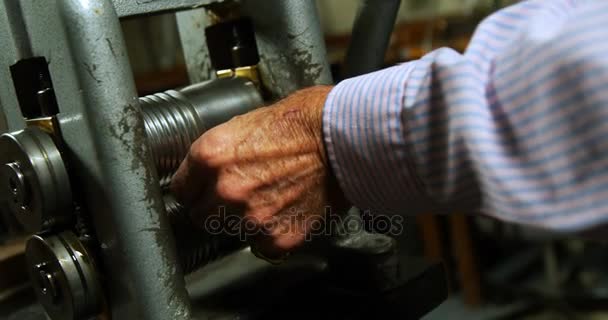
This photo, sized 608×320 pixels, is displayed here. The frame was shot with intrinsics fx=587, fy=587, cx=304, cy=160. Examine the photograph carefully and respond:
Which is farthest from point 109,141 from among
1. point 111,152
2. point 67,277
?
point 67,277

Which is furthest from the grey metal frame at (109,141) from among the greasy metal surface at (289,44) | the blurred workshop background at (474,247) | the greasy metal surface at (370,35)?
the blurred workshop background at (474,247)

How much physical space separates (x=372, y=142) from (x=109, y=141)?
224mm

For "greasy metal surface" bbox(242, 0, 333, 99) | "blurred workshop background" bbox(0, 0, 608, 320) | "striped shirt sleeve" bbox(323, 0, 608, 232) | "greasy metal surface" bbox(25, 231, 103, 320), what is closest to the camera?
"striped shirt sleeve" bbox(323, 0, 608, 232)

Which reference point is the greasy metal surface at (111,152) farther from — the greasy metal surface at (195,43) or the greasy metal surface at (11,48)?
the greasy metal surface at (195,43)

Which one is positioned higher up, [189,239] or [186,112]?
[186,112]

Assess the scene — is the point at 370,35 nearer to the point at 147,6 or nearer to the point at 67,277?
the point at 147,6

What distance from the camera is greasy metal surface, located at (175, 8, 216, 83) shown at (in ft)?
2.36

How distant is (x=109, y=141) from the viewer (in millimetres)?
470

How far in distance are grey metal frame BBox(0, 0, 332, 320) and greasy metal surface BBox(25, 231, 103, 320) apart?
15 mm

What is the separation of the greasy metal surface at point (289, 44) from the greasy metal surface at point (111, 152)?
0.63 ft

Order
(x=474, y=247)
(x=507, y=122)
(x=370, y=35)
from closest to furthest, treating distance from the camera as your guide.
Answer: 1. (x=507, y=122)
2. (x=370, y=35)
3. (x=474, y=247)

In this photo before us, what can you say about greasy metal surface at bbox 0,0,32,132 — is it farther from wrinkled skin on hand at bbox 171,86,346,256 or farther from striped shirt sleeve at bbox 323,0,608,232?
striped shirt sleeve at bbox 323,0,608,232

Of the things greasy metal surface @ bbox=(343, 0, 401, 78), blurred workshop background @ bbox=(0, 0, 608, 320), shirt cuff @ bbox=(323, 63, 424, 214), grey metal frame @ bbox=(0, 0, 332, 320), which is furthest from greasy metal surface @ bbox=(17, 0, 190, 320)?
blurred workshop background @ bbox=(0, 0, 608, 320)

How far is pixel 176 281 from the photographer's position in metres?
0.51
